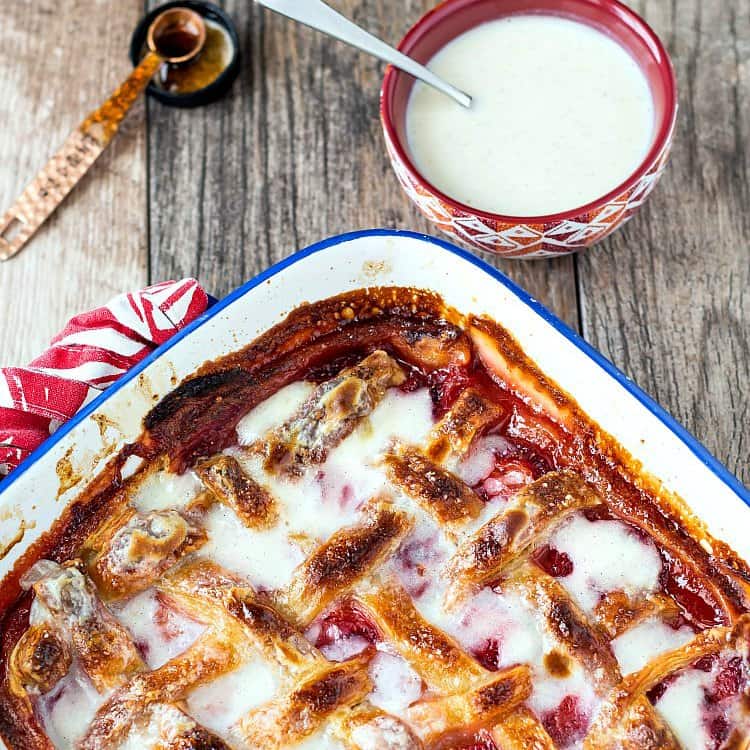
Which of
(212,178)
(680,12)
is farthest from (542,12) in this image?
(212,178)

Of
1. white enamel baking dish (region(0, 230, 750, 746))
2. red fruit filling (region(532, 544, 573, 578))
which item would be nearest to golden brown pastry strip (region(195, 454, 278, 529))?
white enamel baking dish (region(0, 230, 750, 746))

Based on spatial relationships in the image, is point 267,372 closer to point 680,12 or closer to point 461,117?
point 461,117

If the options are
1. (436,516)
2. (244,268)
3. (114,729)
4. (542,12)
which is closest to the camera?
(114,729)

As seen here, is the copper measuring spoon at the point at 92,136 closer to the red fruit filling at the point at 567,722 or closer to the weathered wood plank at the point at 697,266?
the weathered wood plank at the point at 697,266

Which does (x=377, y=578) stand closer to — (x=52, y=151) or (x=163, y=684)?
(x=163, y=684)

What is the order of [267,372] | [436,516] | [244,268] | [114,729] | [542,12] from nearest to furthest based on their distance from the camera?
[114,729] < [436,516] < [267,372] < [542,12] < [244,268]

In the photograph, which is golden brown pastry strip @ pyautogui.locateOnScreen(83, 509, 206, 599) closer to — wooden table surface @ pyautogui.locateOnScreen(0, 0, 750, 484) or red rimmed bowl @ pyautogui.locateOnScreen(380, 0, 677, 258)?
wooden table surface @ pyautogui.locateOnScreen(0, 0, 750, 484)

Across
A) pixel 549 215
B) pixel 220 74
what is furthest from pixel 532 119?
pixel 220 74

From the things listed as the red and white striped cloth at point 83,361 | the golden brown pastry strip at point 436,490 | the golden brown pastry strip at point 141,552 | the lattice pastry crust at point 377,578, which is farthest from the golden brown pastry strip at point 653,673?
the red and white striped cloth at point 83,361
